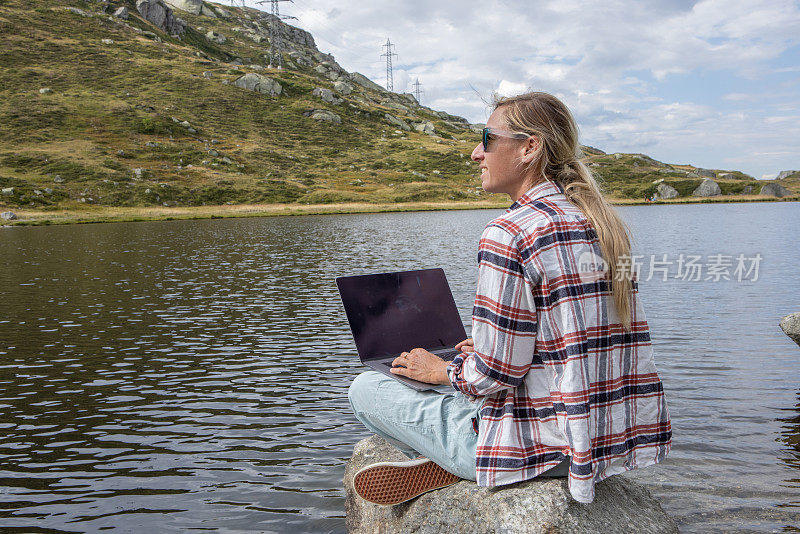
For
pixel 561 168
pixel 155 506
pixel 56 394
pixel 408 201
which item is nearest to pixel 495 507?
pixel 561 168

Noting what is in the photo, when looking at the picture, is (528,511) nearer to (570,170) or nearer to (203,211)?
(570,170)

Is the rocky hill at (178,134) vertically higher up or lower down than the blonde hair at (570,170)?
higher up

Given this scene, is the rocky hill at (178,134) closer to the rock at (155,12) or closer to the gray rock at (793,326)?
the rock at (155,12)

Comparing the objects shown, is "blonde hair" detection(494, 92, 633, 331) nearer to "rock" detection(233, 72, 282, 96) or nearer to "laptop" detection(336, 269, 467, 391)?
"laptop" detection(336, 269, 467, 391)

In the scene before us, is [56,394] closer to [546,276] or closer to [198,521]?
[198,521]

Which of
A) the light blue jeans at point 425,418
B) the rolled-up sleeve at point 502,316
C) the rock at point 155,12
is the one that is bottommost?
the light blue jeans at point 425,418

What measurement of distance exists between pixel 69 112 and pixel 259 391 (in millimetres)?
123761

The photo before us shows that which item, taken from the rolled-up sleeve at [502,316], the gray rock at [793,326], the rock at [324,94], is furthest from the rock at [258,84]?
the rolled-up sleeve at [502,316]

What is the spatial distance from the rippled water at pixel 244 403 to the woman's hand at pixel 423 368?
1.83 meters

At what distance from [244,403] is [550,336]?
8815 millimetres

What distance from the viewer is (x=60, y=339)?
54.6ft

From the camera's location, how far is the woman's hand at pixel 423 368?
4.29 meters

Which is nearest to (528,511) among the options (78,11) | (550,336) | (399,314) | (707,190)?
(550,336)

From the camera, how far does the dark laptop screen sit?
17.6ft
